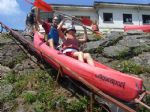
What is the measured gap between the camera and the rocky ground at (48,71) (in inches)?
408

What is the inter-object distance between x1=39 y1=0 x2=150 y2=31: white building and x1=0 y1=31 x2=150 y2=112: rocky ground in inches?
1043

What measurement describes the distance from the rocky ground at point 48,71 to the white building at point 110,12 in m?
26.5

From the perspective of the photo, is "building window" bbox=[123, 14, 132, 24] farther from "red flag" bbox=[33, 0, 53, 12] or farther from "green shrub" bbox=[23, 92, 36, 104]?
"green shrub" bbox=[23, 92, 36, 104]

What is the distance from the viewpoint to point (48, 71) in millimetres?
12344

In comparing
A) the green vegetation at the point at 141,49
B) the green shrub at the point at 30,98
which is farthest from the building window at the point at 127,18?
the green shrub at the point at 30,98

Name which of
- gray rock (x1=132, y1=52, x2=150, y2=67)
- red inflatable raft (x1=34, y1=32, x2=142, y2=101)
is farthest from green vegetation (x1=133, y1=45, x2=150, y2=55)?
red inflatable raft (x1=34, y1=32, x2=142, y2=101)

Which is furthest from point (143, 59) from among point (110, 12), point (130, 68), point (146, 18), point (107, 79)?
point (146, 18)

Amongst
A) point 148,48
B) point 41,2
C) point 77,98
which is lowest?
point 77,98

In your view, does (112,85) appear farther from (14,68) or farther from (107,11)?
(107,11)

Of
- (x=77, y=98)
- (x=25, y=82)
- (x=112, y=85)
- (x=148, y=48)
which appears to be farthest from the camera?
(x=148, y=48)

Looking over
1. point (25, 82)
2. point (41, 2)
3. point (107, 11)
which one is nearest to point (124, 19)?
point (107, 11)

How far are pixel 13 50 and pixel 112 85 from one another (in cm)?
553

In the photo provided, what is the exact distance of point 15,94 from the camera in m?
11.0

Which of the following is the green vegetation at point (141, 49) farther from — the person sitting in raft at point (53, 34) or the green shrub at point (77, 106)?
the green shrub at point (77, 106)
